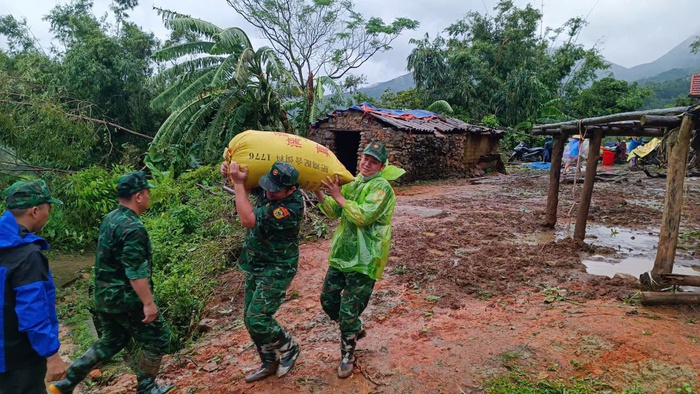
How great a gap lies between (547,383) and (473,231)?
4.71 m

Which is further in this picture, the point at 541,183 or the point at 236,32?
the point at 541,183

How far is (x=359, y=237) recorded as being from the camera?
9.22ft

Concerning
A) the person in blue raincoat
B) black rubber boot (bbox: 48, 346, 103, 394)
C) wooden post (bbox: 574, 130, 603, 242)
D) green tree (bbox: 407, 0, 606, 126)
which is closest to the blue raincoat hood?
the person in blue raincoat

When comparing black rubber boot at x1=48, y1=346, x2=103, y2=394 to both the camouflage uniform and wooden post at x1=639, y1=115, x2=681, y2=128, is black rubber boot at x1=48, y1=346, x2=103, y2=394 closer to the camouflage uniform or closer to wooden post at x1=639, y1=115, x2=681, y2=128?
the camouflage uniform

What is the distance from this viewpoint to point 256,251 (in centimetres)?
273

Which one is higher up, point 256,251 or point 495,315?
point 256,251

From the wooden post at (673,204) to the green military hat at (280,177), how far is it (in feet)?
12.9

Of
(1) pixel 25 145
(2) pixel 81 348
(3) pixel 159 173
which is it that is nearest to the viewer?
(2) pixel 81 348

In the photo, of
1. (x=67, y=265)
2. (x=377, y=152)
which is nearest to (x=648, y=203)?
(x=377, y=152)

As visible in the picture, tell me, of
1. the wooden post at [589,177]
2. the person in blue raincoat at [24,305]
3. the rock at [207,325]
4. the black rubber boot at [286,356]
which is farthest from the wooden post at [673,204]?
the person in blue raincoat at [24,305]

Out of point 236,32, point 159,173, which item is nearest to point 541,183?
point 236,32

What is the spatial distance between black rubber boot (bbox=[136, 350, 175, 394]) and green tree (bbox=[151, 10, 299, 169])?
8.73 m

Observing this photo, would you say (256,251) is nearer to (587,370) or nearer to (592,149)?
(587,370)

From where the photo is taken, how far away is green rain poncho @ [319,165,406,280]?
270 centimetres
